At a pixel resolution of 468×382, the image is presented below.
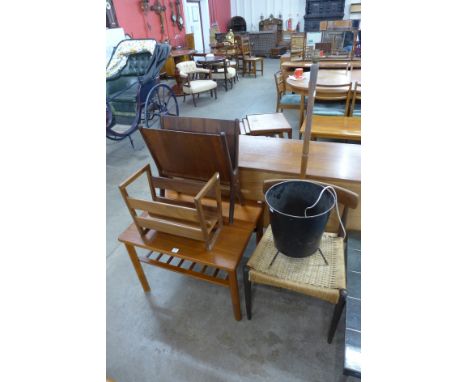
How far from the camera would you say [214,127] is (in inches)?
50.4

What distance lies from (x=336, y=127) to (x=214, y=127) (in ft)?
5.16

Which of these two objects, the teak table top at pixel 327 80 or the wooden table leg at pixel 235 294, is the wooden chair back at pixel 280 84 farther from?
the wooden table leg at pixel 235 294

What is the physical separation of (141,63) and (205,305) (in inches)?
146

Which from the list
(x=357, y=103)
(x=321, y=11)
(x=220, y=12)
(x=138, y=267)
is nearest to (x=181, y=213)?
(x=138, y=267)

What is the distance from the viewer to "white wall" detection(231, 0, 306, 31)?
9242 millimetres

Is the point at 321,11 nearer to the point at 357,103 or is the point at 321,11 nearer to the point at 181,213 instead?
the point at 357,103

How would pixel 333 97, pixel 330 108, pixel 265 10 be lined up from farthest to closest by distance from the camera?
1. pixel 265 10
2. pixel 330 108
3. pixel 333 97

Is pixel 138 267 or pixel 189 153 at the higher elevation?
pixel 189 153

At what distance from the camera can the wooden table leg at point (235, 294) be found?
1185 millimetres

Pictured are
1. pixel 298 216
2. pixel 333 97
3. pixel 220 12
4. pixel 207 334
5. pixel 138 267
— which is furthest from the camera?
pixel 220 12

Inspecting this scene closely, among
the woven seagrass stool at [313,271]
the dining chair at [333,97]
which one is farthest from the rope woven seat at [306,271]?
the dining chair at [333,97]

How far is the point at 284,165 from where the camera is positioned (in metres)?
1.51
